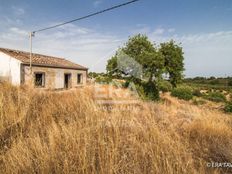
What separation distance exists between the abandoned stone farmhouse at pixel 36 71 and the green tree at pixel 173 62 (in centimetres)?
1036

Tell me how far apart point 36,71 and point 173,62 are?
13595 mm

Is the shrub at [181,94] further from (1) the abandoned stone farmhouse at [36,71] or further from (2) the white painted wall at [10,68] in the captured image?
(2) the white painted wall at [10,68]

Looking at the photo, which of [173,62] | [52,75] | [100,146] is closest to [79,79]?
[52,75]

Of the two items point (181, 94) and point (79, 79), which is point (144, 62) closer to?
point (79, 79)

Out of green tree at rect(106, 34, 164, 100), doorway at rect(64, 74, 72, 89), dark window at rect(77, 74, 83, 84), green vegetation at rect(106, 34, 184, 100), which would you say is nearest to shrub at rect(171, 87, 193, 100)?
green vegetation at rect(106, 34, 184, 100)

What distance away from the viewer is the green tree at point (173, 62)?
18.5 meters

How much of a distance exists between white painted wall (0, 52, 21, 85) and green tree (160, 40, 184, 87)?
13982 millimetres

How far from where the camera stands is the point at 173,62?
18.4m

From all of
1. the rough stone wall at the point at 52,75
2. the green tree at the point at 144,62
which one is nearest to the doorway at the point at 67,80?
the rough stone wall at the point at 52,75

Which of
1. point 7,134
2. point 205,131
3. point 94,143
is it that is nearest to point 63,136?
point 94,143

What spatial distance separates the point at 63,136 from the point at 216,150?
2.38 meters

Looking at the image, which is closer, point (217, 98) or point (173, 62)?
point (173, 62)

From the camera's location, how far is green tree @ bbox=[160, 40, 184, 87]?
18.5 metres

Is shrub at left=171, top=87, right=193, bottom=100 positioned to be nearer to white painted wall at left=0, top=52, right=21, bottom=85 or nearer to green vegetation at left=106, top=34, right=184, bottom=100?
green vegetation at left=106, top=34, right=184, bottom=100
